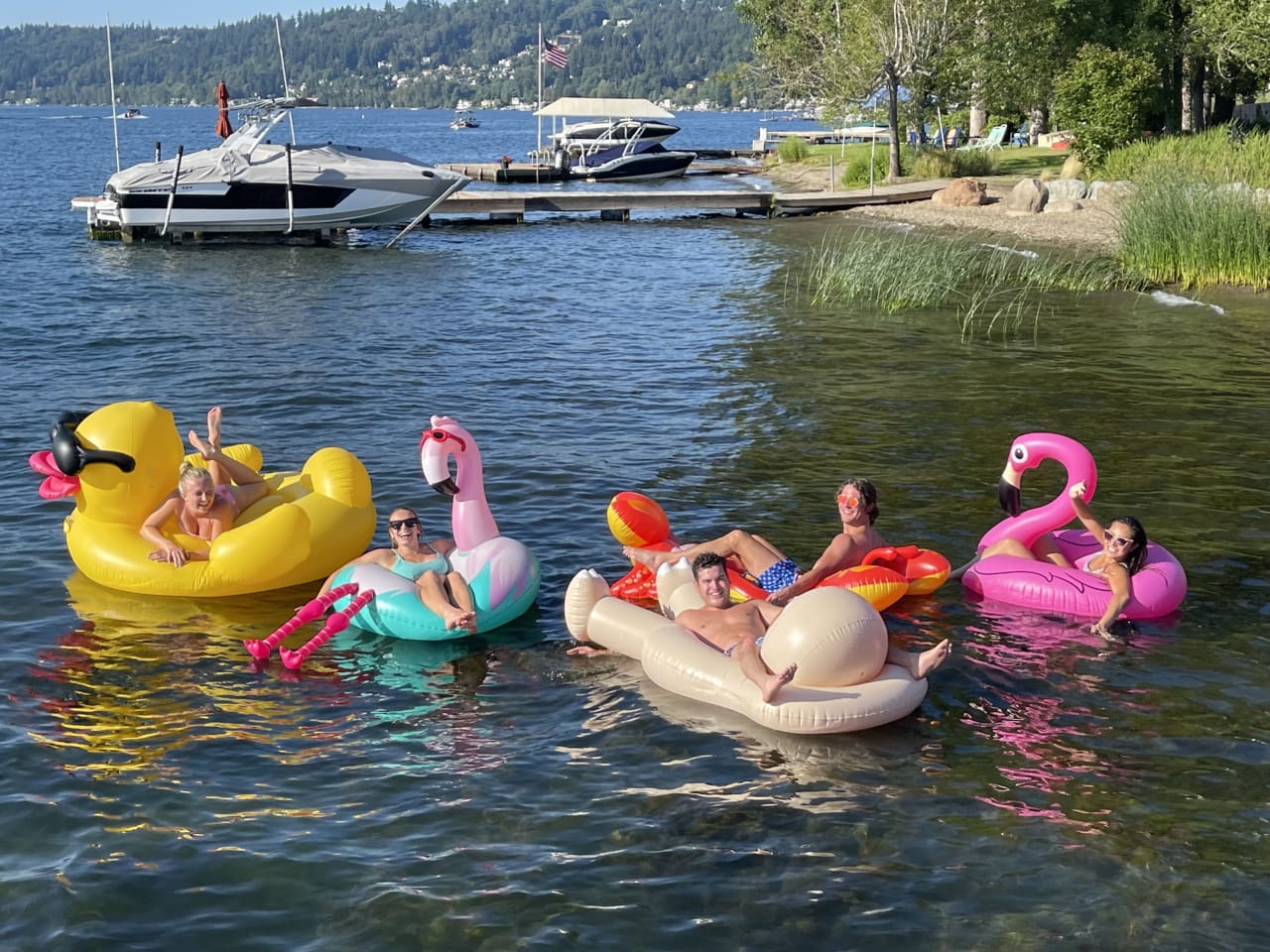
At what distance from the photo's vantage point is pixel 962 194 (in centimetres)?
3344

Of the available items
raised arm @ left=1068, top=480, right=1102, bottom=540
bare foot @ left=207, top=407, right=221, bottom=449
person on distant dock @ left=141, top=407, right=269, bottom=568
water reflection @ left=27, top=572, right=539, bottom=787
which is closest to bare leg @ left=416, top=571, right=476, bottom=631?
water reflection @ left=27, top=572, right=539, bottom=787

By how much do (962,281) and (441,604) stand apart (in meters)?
16.1

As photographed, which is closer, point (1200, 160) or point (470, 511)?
point (470, 511)

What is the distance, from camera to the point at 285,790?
738 centimetres

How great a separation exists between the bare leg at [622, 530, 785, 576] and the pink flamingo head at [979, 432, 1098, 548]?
1.87 m

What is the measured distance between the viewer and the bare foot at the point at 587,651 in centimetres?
923

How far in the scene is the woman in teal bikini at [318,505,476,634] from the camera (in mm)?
9281

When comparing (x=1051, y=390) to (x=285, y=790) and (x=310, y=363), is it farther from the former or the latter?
(x=285, y=790)

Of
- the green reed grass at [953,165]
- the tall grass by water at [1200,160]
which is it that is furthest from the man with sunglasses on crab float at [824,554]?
the green reed grass at [953,165]

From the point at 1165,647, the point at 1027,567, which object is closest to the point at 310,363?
the point at 1027,567

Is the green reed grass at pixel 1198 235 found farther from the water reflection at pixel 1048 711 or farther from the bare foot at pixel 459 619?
the bare foot at pixel 459 619

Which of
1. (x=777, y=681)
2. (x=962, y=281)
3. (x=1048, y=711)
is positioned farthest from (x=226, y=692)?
(x=962, y=281)

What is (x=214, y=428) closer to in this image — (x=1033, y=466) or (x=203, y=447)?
(x=203, y=447)

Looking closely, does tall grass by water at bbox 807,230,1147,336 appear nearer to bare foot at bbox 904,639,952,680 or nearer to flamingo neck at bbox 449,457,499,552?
flamingo neck at bbox 449,457,499,552
